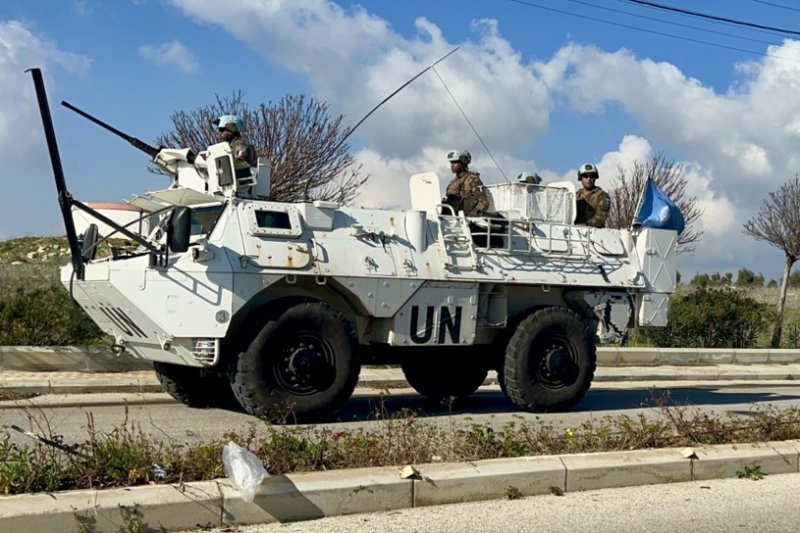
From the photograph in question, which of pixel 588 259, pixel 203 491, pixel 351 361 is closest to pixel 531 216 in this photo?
pixel 588 259

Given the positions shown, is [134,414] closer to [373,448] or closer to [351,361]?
[351,361]

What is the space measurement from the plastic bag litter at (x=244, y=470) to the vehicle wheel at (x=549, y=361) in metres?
5.11

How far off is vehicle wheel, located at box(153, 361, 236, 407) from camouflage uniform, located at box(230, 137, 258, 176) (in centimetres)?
234

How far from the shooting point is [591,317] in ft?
38.3

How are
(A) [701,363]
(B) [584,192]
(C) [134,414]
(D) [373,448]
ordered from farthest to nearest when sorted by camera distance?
(A) [701,363] < (B) [584,192] < (C) [134,414] < (D) [373,448]

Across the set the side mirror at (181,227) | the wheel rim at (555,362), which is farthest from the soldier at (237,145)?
the wheel rim at (555,362)

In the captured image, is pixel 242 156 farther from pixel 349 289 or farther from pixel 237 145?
pixel 349 289

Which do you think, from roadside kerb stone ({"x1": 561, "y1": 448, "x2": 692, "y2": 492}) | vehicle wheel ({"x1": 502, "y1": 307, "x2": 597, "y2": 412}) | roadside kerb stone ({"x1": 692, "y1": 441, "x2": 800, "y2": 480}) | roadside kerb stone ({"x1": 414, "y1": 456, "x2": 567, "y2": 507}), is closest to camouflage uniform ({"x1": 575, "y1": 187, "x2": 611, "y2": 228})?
vehicle wheel ({"x1": 502, "y1": 307, "x2": 597, "y2": 412})

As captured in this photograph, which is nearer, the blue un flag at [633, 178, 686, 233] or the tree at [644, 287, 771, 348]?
the blue un flag at [633, 178, 686, 233]

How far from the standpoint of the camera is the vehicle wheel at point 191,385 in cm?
1088

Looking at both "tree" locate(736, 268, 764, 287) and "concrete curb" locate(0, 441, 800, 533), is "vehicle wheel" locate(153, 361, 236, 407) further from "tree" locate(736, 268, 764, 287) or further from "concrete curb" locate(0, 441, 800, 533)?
"tree" locate(736, 268, 764, 287)

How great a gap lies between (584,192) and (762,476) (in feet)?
17.3

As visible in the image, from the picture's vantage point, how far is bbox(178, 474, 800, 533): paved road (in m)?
5.93

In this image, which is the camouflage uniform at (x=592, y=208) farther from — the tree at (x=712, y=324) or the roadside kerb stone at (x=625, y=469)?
the tree at (x=712, y=324)
